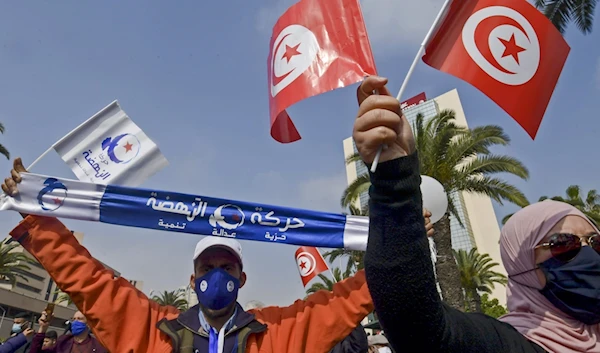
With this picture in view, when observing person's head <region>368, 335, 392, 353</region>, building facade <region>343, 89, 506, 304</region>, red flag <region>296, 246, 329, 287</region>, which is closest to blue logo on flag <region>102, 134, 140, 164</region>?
person's head <region>368, 335, 392, 353</region>

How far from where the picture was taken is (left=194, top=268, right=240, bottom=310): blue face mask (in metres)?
2.53

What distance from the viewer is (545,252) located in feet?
5.02

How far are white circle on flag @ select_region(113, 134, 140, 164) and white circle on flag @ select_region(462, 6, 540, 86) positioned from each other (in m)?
2.65

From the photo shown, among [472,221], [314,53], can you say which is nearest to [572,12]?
[314,53]

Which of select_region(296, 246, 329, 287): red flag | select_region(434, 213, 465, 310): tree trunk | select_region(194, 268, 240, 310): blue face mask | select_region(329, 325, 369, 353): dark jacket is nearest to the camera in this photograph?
select_region(194, 268, 240, 310): blue face mask

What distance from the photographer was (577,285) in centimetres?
143

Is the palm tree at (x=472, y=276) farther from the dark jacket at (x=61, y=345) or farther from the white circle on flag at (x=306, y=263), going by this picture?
the dark jacket at (x=61, y=345)

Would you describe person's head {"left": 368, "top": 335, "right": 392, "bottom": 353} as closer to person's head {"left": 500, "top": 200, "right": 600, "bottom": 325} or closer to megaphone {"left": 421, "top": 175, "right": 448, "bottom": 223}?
megaphone {"left": 421, "top": 175, "right": 448, "bottom": 223}

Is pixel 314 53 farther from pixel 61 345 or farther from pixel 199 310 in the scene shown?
pixel 61 345

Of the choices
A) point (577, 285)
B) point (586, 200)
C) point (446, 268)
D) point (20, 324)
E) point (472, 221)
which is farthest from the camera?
point (472, 221)

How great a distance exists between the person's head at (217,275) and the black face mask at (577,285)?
173cm

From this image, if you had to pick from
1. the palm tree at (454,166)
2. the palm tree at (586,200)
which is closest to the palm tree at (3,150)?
the palm tree at (454,166)

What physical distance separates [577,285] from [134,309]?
2167 millimetres

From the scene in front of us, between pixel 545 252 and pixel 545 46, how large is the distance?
1.70 m
